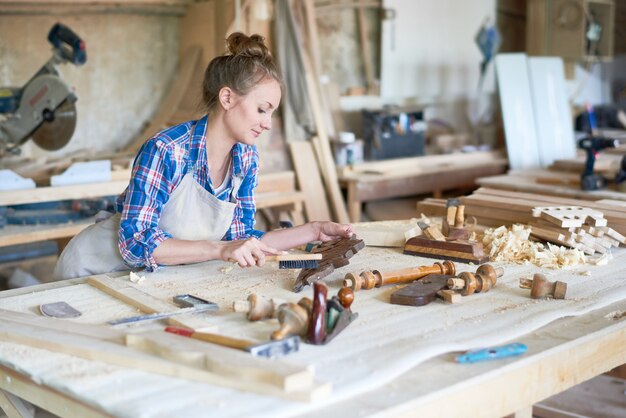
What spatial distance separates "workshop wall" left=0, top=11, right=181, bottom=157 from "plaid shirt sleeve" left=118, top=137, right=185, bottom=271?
285 cm

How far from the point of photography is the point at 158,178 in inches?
106

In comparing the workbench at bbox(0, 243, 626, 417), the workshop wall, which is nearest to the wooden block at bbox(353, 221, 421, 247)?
the workbench at bbox(0, 243, 626, 417)

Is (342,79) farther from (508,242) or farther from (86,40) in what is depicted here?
(508,242)

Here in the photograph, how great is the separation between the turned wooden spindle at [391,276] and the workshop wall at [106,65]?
11.3 feet

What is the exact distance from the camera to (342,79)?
6.83 metres

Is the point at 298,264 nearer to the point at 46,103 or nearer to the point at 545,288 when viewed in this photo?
the point at 545,288

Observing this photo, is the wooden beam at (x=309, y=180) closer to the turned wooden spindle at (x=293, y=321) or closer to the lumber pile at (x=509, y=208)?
the lumber pile at (x=509, y=208)

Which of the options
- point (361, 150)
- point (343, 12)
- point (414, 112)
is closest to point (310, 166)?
point (361, 150)

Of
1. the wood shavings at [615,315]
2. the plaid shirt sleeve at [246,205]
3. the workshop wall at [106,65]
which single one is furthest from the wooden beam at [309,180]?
the wood shavings at [615,315]

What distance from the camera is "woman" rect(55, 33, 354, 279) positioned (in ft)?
8.66

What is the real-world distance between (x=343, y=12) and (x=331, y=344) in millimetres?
5166

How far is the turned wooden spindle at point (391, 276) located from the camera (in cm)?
249

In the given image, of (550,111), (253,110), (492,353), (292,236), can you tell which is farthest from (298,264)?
(550,111)

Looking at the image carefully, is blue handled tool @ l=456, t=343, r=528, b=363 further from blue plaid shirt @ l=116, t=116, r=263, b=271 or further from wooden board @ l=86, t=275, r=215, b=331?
blue plaid shirt @ l=116, t=116, r=263, b=271
